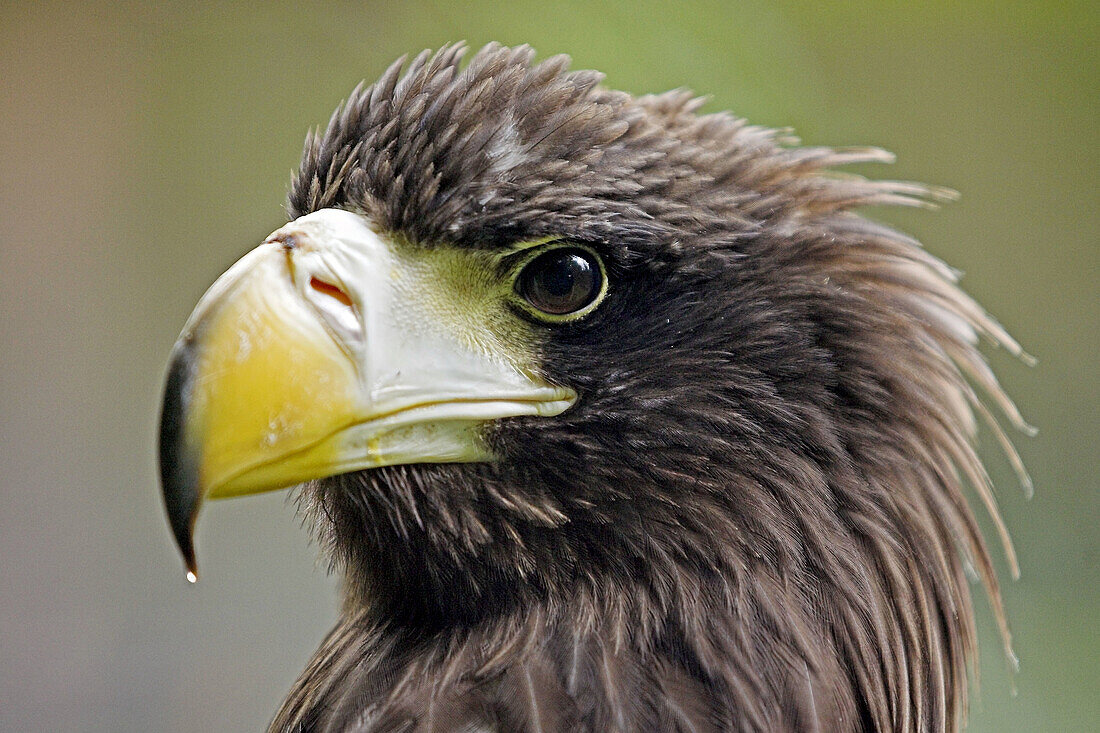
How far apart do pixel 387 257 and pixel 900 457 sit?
637 millimetres

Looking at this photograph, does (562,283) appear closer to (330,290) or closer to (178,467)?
(330,290)

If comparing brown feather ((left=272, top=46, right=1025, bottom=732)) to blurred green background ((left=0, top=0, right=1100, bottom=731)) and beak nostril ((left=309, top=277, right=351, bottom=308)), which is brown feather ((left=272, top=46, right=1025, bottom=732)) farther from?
blurred green background ((left=0, top=0, right=1100, bottom=731))

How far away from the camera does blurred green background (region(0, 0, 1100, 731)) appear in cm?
308

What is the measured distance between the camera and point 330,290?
1210 millimetres

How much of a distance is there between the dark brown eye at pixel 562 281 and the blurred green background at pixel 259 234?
1.57m

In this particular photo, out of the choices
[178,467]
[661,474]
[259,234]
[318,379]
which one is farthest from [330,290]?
[259,234]

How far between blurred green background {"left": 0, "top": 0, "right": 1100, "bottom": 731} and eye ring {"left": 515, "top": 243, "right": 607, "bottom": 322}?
1.57 metres

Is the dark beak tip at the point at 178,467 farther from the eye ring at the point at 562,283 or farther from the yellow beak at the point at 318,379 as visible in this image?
the eye ring at the point at 562,283

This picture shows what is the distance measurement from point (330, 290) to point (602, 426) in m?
0.34

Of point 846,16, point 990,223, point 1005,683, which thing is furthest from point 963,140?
point 1005,683

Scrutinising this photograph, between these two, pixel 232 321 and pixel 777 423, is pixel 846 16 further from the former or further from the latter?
pixel 232 321

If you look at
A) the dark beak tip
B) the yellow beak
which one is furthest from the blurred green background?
the dark beak tip

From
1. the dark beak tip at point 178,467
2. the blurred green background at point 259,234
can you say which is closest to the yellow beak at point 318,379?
the dark beak tip at point 178,467

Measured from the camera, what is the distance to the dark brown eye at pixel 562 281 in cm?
124
